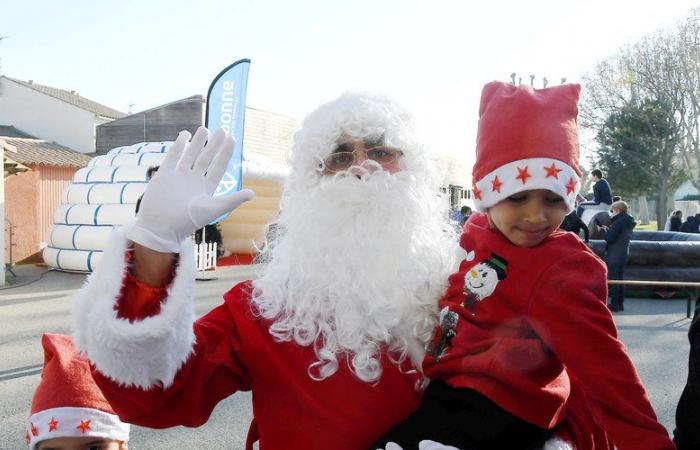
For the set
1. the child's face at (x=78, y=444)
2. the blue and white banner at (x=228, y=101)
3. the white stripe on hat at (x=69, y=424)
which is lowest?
the child's face at (x=78, y=444)

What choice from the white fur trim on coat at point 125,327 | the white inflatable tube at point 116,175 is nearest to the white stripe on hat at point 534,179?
the white fur trim on coat at point 125,327

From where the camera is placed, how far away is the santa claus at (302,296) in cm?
135

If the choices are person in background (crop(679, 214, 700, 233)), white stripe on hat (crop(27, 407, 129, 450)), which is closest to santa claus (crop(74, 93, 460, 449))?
white stripe on hat (crop(27, 407, 129, 450))

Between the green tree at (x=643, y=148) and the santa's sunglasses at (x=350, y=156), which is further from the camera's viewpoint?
the green tree at (x=643, y=148)

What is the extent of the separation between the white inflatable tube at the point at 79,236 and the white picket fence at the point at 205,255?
1.99m

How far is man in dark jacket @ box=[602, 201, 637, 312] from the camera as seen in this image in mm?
9164

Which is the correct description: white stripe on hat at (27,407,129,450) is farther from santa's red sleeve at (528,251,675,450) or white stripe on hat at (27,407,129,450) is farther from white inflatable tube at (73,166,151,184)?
white inflatable tube at (73,166,151,184)

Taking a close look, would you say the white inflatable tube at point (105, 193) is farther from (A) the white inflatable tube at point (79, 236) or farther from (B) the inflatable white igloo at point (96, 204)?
(A) the white inflatable tube at point (79, 236)

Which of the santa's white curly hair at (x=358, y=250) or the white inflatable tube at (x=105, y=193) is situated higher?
the white inflatable tube at (x=105, y=193)

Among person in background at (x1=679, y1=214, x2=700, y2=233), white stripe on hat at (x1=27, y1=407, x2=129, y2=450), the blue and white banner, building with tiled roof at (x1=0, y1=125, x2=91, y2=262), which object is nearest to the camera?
white stripe on hat at (x1=27, y1=407, x2=129, y2=450)

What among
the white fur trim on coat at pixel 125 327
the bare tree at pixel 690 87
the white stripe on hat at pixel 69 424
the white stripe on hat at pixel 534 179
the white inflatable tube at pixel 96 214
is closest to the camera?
the white fur trim on coat at pixel 125 327

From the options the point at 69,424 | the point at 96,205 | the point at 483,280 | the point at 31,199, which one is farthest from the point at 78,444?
the point at 31,199

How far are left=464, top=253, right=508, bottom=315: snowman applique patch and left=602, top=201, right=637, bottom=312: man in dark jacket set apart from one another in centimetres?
834

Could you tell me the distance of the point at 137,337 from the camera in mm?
1316
